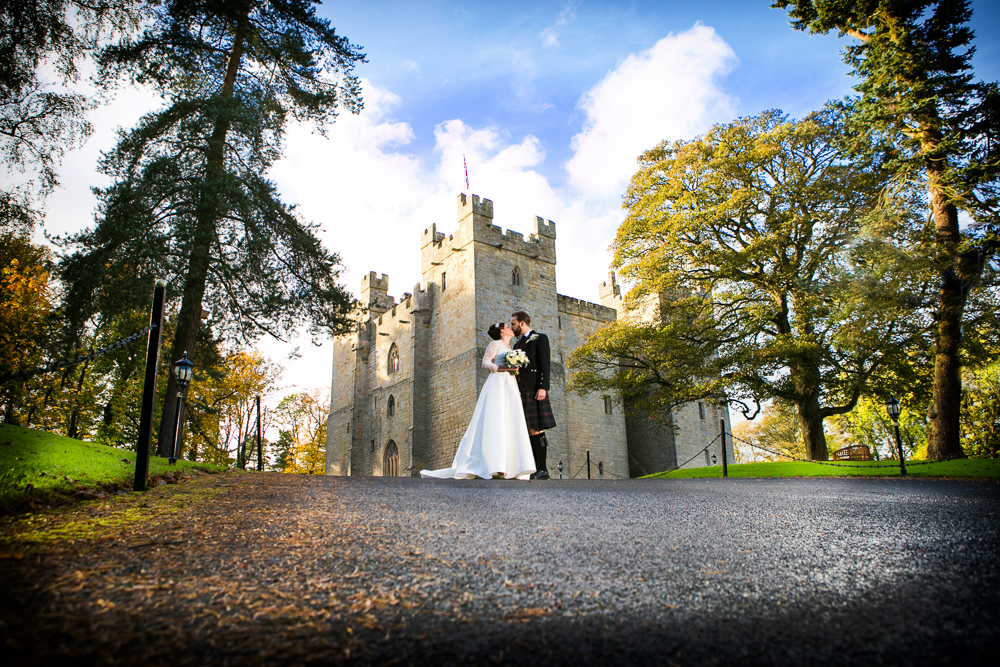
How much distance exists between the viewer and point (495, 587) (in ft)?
7.28

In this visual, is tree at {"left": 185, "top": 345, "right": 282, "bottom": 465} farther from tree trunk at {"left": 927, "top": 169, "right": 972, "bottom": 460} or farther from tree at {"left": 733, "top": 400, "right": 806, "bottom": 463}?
tree at {"left": 733, "top": 400, "right": 806, "bottom": 463}

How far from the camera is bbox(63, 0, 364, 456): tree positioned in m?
11.5

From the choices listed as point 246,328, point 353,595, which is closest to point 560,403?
point 246,328

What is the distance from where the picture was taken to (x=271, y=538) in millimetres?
2936

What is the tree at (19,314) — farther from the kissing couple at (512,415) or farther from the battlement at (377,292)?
the battlement at (377,292)

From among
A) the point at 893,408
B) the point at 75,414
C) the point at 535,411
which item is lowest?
the point at 535,411

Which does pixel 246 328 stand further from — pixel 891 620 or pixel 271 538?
pixel 891 620

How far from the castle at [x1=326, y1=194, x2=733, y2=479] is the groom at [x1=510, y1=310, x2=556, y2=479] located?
14.1 meters

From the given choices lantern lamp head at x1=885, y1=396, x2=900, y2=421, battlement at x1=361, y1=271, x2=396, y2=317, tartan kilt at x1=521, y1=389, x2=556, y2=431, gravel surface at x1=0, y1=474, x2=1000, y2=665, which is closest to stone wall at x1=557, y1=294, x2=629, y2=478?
battlement at x1=361, y1=271, x2=396, y2=317

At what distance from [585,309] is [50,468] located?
25.4m

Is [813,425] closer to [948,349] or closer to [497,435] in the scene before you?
[948,349]

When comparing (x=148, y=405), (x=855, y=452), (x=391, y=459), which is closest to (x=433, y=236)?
(x=391, y=459)

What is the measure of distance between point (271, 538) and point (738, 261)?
604 inches

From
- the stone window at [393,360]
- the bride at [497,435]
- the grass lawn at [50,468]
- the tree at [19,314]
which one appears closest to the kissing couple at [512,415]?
the bride at [497,435]
